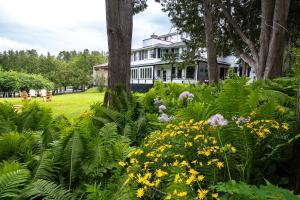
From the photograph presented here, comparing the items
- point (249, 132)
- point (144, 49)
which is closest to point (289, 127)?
point (249, 132)

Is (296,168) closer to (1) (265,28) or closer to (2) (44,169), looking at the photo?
(2) (44,169)

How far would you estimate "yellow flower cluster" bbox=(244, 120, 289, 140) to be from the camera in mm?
2318

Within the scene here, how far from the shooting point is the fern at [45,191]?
7.61ft

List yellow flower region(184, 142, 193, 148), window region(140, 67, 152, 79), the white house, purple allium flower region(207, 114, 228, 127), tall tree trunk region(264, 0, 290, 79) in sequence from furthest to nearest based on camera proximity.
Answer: window region(140, 67, 152, 79) < the white house < tall tree trunk region(264, 0, 290, 79) < purple allium flower region(207, 114, 228, 127) < yellow flower region(184, 142, 193, 148)

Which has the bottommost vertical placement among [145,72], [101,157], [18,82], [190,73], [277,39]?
[101,157]

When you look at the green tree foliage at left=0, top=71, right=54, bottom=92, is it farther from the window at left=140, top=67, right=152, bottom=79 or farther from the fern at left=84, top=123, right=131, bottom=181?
the fern at left=84, top=123, right=131, bottom=181

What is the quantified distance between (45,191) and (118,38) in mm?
3762

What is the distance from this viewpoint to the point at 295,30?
1770 centimetres

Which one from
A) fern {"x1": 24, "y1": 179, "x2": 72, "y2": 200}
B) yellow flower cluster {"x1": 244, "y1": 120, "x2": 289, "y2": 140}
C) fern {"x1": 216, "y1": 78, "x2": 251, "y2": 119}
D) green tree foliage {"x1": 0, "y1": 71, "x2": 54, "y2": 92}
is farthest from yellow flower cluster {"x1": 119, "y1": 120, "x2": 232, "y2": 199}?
green tree foliage {"x1": 0, "y1": 71, "x2": 54, "y2": 92}

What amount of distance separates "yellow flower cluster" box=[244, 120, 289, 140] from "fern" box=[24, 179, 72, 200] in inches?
53.9

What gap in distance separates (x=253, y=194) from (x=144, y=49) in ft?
193

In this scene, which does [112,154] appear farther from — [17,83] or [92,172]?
[17,83]

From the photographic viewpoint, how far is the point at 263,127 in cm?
243

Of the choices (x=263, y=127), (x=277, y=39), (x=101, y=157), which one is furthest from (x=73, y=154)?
(x=277, y=39)
